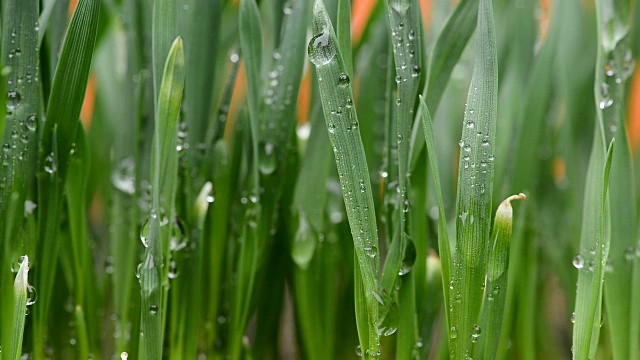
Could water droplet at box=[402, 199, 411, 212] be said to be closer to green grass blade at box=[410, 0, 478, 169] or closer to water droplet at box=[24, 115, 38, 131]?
green grass blade at box=[410, 0, 478, 169]

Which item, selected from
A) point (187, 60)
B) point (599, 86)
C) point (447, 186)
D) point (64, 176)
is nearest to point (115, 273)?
point (64, 176)

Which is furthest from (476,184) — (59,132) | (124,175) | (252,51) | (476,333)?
(124,175)

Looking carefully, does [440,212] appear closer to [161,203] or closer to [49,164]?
[161,203]

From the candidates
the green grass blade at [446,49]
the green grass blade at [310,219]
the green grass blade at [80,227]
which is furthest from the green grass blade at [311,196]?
the green grass blade at [80,227]

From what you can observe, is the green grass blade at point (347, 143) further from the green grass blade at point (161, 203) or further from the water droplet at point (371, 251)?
the green grass blade at point (161, 203)

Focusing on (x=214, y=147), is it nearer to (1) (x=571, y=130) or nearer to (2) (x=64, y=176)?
(2) (x=64, y=176)

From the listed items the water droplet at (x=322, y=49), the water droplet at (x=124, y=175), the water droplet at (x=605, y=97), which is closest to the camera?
the water droplet at (x=322, y=49)
